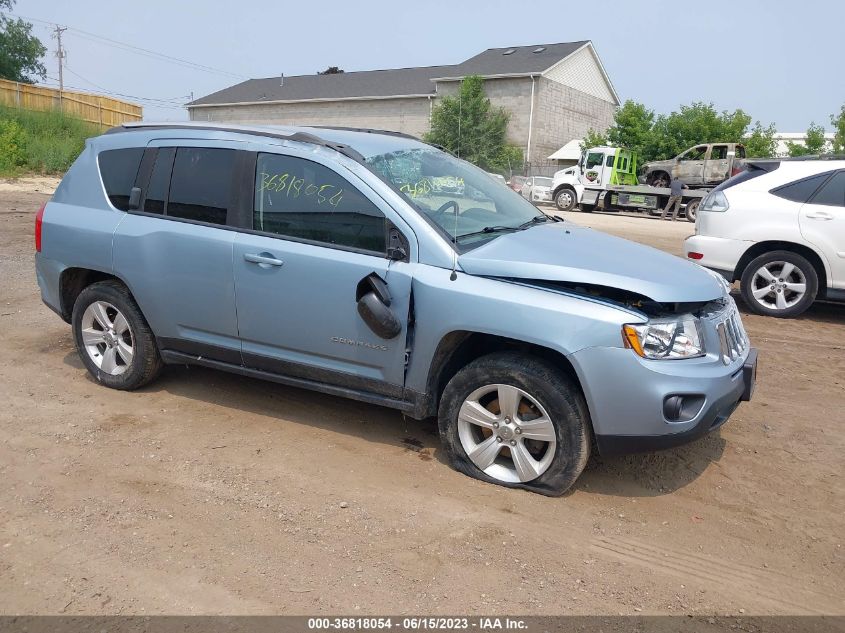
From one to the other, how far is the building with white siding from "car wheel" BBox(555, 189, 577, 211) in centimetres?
1168

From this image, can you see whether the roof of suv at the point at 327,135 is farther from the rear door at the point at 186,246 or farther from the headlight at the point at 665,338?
the headlight at the point at 665,338

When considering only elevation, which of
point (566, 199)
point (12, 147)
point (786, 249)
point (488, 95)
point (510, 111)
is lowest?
point (786, 249)

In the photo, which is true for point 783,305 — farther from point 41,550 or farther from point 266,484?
point 41,550

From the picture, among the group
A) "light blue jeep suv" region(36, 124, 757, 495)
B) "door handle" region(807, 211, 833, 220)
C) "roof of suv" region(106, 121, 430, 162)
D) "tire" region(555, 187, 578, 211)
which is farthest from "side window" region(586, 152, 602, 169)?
"roof of suv" region(106, 121, 430, 162)

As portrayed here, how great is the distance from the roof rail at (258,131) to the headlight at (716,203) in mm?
5349

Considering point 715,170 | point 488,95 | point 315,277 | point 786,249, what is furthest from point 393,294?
point 488,95

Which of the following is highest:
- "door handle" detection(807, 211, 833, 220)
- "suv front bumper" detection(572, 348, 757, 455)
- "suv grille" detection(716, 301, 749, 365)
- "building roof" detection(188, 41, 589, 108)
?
"building roof" detection(188, 41, 589, 108)

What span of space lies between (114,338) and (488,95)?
128 feet

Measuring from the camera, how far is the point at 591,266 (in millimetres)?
3707

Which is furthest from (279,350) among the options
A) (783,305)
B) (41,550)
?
(783,305)

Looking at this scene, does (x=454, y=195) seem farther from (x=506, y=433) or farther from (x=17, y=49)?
(x=17, y=49)

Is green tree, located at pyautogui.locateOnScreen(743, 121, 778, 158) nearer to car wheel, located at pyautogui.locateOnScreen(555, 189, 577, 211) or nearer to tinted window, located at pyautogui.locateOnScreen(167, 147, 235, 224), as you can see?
car wheel, located at pyautogui.locateOnScreen(555, 189, 577, 211)

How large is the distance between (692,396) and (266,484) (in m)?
2.25

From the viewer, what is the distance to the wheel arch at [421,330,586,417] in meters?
3.74
